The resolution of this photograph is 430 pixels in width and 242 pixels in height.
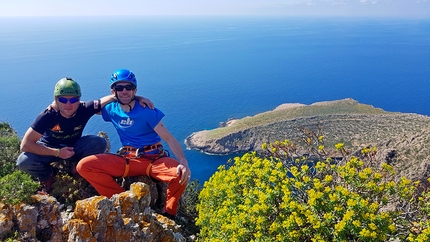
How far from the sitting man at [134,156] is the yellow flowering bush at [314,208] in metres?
0.95

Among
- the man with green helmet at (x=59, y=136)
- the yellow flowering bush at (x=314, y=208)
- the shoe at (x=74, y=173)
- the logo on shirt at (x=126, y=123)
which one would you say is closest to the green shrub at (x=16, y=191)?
the man with green helmet at (x=59, y=136)

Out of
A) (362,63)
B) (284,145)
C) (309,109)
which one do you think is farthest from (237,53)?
(284,145)

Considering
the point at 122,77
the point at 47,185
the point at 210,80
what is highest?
the point at 122,77

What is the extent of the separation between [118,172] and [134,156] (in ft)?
1.66

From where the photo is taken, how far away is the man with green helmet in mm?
7383

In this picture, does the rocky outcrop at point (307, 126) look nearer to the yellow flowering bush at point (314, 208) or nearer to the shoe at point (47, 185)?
the shoe at point (47, 185)

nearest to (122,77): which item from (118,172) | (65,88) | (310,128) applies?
(65,88)

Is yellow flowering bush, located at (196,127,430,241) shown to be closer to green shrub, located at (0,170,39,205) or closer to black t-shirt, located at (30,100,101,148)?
green shrub, located at (0,170,39,205)

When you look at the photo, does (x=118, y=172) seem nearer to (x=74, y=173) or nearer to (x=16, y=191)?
(x=74, y=173)

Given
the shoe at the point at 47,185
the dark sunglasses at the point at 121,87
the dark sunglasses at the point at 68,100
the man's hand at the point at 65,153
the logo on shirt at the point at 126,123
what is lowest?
the shoe at the point at 47,185

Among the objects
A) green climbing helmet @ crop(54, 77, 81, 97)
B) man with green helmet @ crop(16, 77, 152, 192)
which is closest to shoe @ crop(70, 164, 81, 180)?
man with green helmet @ crop(16, 77, 152, 192)

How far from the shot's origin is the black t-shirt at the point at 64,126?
759cm

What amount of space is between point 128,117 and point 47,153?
198cm

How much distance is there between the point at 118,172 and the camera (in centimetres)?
759
